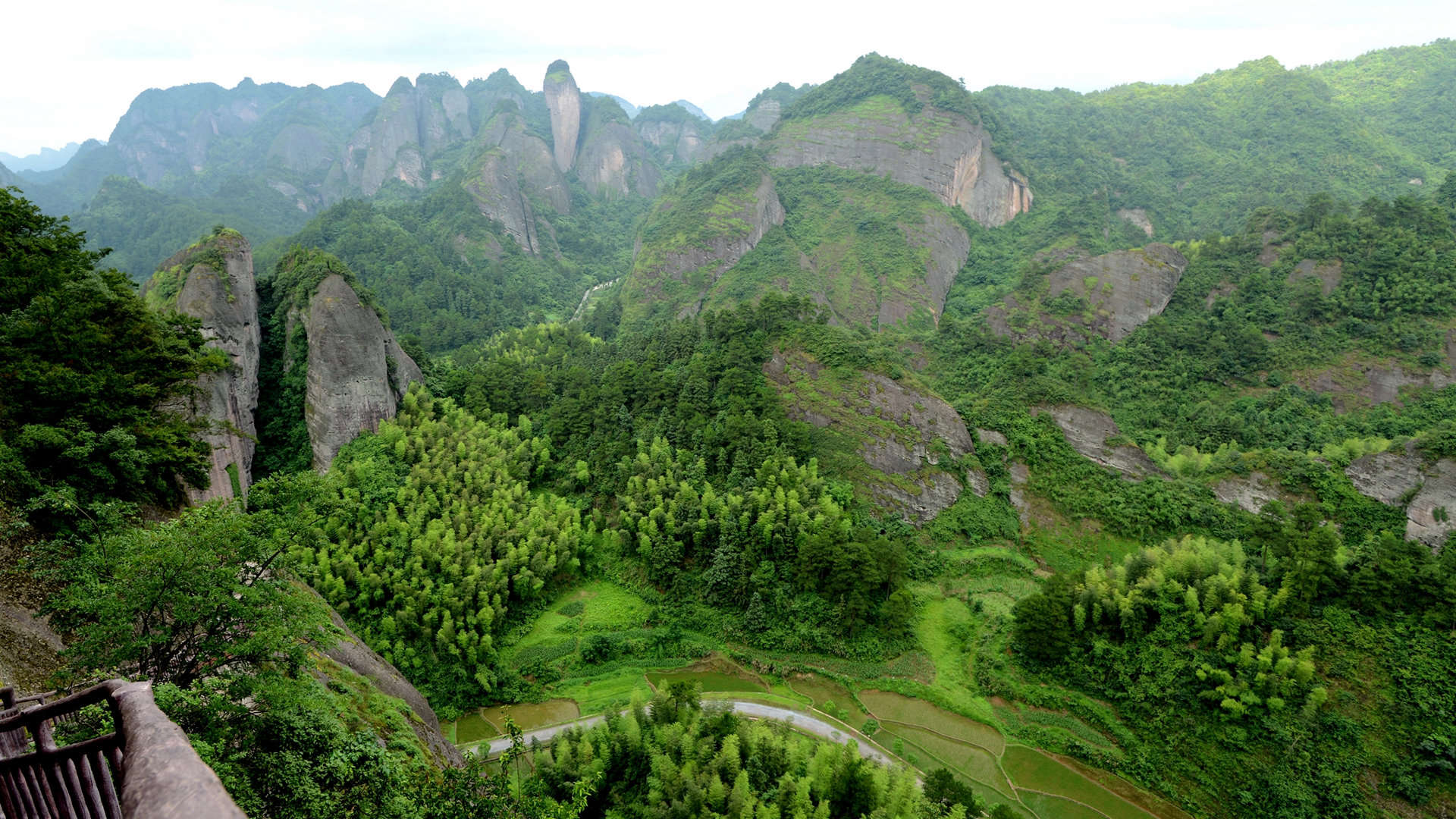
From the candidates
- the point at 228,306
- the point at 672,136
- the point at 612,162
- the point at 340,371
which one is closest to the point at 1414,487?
the point at 340,371

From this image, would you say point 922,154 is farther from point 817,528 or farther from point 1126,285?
point 817,528

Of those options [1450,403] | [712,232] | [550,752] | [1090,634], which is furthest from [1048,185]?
[550,752]

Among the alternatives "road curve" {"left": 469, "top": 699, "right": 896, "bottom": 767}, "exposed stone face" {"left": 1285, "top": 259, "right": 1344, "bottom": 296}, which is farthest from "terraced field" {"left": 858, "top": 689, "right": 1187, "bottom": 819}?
"exposed stone face" {"left": 1285, "top": 259, "right": 1344, "bottom": 296}

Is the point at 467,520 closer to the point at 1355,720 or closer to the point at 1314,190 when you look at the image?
the point at 1355,720

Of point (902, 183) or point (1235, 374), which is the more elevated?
point (902, 183)

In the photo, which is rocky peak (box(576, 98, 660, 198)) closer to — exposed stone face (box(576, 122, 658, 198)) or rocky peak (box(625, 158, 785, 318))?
Result: exposed stone face (box(576, 122, 658, 198))

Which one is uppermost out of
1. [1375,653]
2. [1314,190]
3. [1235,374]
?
[1314,190]

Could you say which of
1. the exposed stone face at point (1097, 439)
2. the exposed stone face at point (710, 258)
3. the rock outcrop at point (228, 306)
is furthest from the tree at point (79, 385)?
the exposed stone face at point (710, 258)
